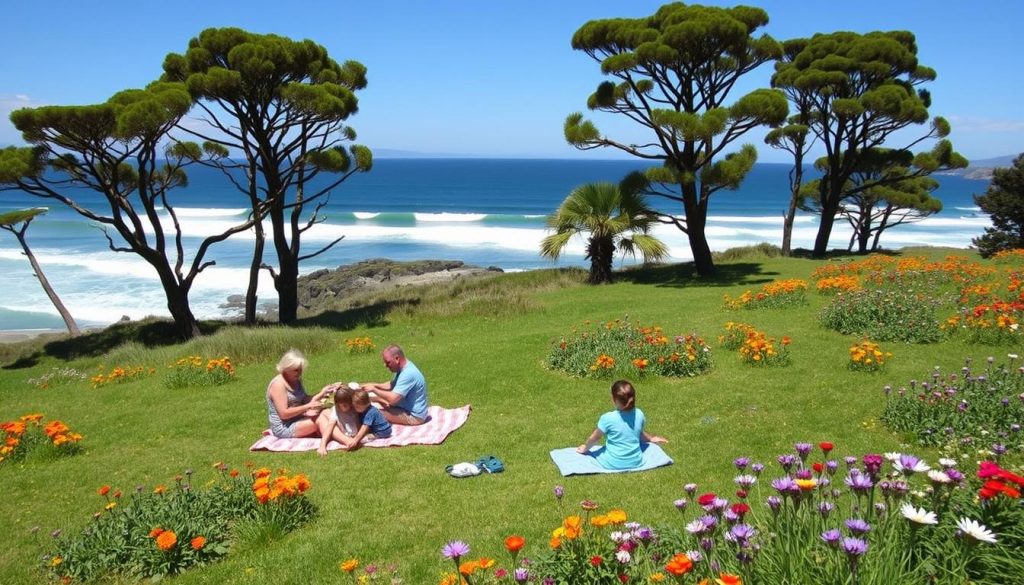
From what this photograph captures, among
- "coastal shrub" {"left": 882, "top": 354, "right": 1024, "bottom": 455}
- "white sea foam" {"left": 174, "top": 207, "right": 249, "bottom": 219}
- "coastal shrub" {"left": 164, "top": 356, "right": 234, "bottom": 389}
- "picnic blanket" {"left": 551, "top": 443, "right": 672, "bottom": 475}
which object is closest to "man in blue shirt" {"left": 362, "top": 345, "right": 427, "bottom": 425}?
"picnic blanket" {"left": 551, "top": 443, "right": 672, "bottom": 475}

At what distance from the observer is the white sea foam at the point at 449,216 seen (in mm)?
67188

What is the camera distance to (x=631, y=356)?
9.75 metres

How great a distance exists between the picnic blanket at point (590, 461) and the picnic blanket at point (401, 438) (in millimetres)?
1601

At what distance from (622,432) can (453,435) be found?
222 cm

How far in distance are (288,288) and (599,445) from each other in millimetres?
15531

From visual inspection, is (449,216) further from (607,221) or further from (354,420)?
(354,420)

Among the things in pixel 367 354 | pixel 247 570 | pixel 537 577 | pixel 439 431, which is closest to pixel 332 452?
pixel 439 431

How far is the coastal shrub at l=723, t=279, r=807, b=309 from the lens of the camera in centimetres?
1355

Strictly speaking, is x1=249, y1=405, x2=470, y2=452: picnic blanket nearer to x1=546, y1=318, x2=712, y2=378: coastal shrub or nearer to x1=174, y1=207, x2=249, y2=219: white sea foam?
x1=546, y1=318, x2=712, y2=378: coastal shrub

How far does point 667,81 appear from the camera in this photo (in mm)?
20312

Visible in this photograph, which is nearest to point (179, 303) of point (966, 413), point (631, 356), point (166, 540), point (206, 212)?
point (631, 356)

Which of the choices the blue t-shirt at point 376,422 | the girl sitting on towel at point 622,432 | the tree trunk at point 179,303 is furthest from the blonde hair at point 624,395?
the tree trunk at point 179,303

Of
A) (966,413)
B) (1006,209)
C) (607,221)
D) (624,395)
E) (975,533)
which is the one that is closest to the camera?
(975,533)

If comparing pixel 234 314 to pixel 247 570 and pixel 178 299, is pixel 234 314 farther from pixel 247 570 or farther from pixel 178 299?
pixel 247 570
